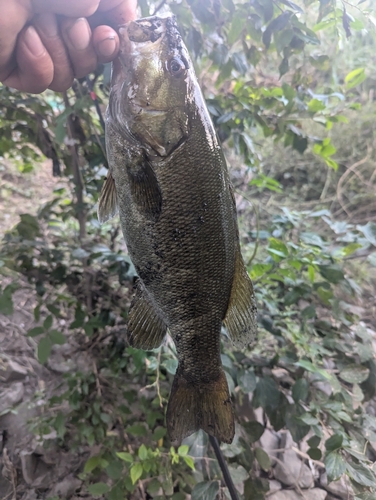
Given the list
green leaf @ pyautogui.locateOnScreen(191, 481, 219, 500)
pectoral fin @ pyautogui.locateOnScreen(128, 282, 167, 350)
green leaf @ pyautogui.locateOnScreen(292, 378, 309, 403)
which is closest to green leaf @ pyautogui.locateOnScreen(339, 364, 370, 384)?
green leaf @ pyautogui.locateOnScreen(292, 378, 309, 403)

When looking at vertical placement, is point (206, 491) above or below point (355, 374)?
below

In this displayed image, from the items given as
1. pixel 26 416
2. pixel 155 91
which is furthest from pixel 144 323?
pixel 26 416

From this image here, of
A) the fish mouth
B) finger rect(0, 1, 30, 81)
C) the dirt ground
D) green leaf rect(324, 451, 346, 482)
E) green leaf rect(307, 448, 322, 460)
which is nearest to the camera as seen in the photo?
finger rect(0, 1, 30, 81)

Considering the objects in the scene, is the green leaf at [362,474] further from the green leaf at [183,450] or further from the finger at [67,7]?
the finger at [67,7]

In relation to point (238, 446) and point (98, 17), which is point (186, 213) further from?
point (238, 446)

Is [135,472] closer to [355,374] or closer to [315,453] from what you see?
[315,453]

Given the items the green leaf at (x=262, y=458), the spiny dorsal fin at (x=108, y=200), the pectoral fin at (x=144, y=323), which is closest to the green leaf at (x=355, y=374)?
the green leaf at (x=262, y=458)

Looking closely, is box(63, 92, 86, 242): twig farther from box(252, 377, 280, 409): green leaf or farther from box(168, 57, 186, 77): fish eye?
box(252, 377, 280, 409): green leaf

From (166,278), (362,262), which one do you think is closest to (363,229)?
(166,278)
